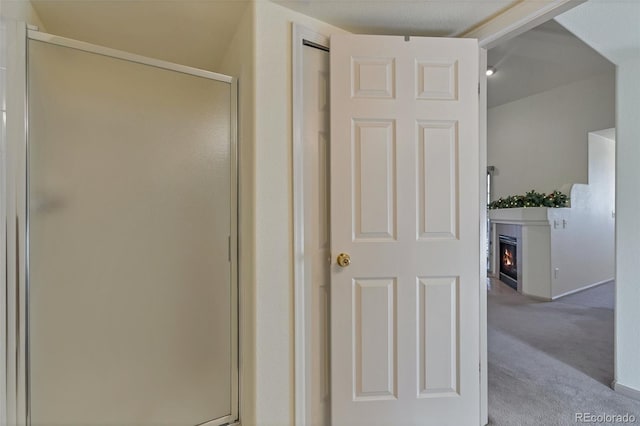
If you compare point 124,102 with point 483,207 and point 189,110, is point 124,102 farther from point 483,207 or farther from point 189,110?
point 483,207

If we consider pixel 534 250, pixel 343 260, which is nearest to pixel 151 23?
pixel 343 260

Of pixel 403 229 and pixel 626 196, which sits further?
pixel 626 196

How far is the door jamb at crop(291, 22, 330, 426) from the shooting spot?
148 centimetres

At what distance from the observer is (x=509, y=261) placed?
5.02m

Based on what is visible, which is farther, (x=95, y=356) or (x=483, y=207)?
(x=483, y=207)

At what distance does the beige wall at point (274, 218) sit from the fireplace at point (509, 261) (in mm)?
4531

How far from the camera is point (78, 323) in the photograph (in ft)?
4.35

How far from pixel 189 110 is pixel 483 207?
5.21ft

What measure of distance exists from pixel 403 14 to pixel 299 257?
1.27m

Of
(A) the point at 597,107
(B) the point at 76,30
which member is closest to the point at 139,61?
(B) the point at 76,30
